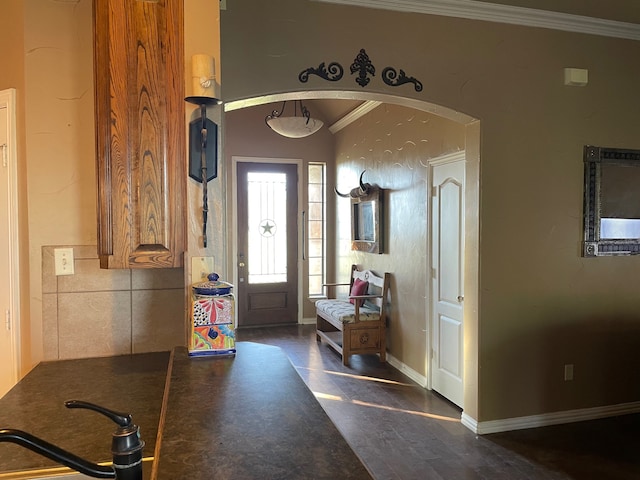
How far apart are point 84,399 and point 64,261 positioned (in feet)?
2.15

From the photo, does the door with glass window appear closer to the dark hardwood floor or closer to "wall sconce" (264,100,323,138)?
"wall sconce" (264,100,323,138)

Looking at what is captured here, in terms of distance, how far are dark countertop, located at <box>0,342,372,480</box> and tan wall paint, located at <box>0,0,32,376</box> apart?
221mm

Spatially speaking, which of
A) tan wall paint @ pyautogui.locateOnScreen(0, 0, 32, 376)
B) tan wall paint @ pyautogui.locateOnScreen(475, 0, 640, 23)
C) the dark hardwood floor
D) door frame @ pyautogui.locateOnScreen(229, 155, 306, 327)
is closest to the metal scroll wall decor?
tan wall paint @ pyautogui.locateOnScreen(475, 0, 640, 23)

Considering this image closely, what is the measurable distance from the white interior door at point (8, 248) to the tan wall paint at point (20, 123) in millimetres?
29

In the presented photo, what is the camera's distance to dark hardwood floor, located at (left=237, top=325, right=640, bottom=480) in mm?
2801

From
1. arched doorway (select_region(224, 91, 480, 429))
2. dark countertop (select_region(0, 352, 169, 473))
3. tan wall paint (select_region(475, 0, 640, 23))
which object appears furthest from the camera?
arched doorway (select_region(224, 91, 480, 429))

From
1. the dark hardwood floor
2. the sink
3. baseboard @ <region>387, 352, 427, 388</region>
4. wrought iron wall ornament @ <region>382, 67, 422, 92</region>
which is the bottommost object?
the dark hardwood floor

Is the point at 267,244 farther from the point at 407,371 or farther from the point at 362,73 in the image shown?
the point at 362,73

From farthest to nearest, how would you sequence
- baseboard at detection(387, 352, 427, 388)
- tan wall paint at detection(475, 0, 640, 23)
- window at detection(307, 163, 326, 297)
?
window at detection(307, 163, 326, 297) → baseboard at detection(387, 352, 427, 388) → tan wall paint at detection(475, 0, 640, 23)

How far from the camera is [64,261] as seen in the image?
6.27 feet

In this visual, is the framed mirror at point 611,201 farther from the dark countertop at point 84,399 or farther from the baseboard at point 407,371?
the dark countertop at point 84,399

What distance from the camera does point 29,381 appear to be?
1.64 m

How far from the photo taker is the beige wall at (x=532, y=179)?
300cm

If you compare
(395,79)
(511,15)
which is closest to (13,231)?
(395,79)
